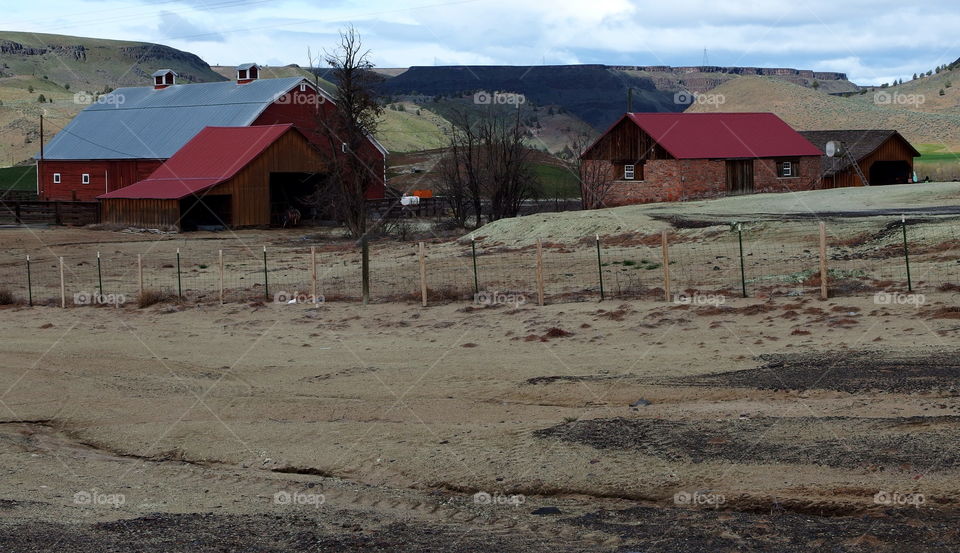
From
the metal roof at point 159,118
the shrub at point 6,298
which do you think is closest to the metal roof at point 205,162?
the metal roof at point 159,118

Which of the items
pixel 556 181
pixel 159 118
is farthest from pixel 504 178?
pixel 556 181

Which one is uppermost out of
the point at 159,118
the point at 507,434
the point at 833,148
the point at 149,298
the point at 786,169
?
the point at 159,118

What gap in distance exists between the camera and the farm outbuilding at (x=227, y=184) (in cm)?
6006

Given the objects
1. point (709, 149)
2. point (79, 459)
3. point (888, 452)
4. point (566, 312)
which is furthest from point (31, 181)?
point (888, 452)

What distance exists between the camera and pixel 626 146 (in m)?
63.3

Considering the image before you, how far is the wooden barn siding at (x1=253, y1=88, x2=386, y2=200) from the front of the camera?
6994 centimetres

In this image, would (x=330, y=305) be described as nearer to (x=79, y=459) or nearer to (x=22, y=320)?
(x=22, y=320)

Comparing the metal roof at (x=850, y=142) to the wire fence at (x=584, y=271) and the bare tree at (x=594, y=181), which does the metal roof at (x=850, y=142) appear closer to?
the bare tree at (x=594, y=181)

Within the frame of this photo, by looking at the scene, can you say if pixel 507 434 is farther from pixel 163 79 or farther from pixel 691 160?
pixel 163 79

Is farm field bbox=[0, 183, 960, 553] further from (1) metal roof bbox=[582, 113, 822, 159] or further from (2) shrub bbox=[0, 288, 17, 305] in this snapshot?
(1) metal roof bbox=[582, 113, 822, 159]

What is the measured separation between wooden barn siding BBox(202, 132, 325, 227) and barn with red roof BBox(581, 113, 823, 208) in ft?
50.1

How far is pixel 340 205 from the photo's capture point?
190 feet

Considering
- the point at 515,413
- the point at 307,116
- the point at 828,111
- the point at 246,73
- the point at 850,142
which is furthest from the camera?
the point at 828,111

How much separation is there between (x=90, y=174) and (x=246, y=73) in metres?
12.8
